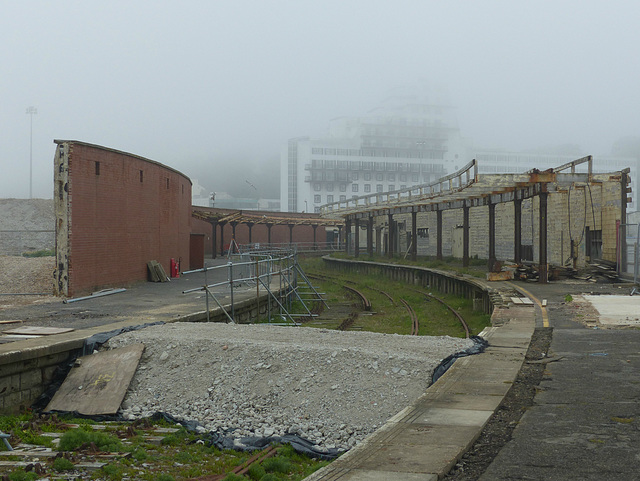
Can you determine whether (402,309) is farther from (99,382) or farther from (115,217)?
(99,382)

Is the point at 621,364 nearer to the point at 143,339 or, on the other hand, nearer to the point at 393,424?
the point at 393,424

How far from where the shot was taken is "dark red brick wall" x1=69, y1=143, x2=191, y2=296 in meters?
18.7

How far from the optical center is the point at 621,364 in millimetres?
8430

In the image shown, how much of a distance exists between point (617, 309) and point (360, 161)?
383ft

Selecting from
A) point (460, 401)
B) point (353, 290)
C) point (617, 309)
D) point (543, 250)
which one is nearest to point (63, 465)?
point (460, 401)

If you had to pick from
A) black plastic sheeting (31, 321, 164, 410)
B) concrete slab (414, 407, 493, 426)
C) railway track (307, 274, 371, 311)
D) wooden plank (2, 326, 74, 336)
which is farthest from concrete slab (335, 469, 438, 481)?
railway track (307, 274, 371, 311)

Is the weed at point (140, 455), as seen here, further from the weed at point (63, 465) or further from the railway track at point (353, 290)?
the railway track at point (353, 290)

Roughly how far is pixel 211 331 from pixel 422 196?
22.0m

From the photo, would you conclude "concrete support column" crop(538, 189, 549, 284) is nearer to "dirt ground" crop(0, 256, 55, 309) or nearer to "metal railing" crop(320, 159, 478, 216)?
"metal railing" crop(320, 159, 478, 216)

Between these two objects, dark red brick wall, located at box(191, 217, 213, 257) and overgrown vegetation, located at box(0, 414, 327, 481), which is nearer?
overgrown vegetation, located at box(0, 414, 327, 481)

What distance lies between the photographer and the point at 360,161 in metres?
130

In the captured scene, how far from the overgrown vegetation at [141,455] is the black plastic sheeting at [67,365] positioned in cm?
106

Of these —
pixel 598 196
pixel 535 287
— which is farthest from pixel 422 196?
pixel 535 287

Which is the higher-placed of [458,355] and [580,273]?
Answer: [580,273]
